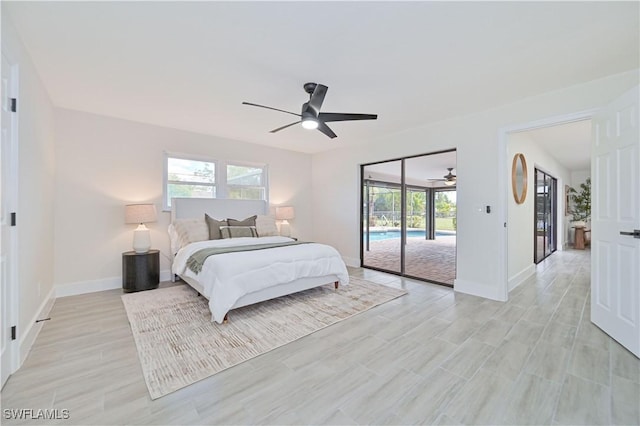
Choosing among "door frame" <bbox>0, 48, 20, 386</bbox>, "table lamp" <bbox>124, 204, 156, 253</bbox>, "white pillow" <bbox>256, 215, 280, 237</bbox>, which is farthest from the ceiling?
"white pillow" <bbox>256, 215, 280, 237</bbox>

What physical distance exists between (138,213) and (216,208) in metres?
1.24

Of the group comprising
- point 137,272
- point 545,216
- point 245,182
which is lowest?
point 137,272

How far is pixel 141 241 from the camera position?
3.94 m

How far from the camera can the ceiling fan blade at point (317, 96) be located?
2.62 metres

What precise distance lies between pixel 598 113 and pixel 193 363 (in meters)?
4.39

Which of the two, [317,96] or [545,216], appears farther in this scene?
[545,216]

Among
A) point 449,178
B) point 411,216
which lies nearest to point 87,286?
point 411,216

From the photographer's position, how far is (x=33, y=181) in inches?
102

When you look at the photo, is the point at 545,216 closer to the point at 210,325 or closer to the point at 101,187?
the point at 210,325

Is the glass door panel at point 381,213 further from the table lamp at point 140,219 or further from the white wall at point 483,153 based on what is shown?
the table lamp at point 140,219

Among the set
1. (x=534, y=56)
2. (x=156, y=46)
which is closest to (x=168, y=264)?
(x=156, y=46)

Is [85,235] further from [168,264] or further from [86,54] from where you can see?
[86,54]

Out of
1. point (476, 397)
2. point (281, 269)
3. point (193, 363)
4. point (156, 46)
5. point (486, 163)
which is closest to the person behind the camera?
point (476, 397)

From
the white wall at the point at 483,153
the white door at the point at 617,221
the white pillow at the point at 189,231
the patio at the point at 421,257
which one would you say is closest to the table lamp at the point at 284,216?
the white pillow at the point at 189,231
